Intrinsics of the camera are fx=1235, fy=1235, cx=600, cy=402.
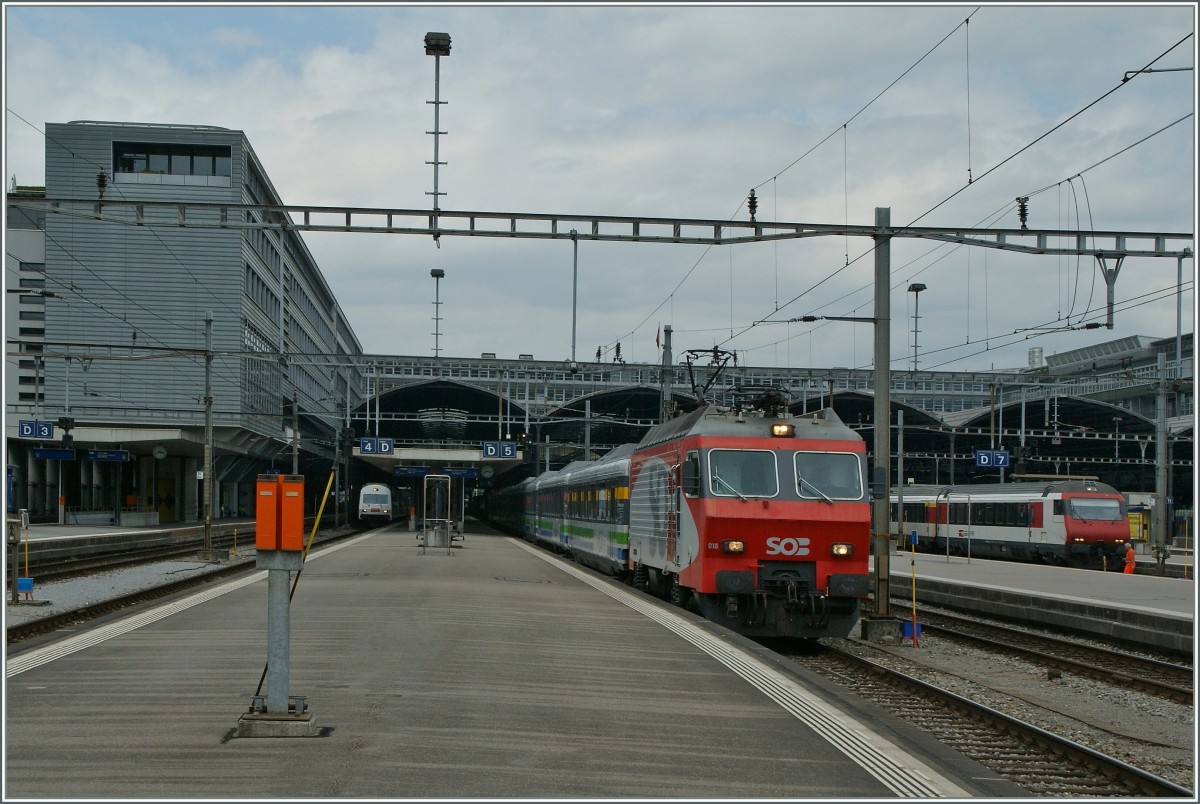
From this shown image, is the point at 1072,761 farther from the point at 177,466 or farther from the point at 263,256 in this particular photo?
the point at 263,256

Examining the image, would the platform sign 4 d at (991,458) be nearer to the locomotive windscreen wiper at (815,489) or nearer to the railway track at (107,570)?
the railway track at (107,570)

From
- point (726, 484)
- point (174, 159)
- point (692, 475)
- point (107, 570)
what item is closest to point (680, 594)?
point (692, 475)

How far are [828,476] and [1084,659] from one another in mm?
4906

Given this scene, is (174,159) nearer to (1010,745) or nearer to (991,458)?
(991,458)

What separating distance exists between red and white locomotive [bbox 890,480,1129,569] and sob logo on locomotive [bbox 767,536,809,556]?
90.7ft

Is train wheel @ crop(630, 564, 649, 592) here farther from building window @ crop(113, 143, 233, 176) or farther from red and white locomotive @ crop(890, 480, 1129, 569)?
building window @ crop(113, 143, 233, 176)

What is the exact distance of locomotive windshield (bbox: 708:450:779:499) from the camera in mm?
17312

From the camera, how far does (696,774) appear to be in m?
7.49

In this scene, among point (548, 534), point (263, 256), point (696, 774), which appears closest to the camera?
point (696, 774)

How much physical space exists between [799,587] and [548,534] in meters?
27.3

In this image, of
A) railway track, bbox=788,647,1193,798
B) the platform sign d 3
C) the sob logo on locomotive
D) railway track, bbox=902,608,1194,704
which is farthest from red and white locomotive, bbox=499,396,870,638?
the platform sign d 3

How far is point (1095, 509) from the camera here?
42.0 m

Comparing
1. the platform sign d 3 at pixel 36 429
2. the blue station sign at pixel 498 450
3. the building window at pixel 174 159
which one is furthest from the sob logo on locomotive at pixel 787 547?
the building window at pixel 174 159

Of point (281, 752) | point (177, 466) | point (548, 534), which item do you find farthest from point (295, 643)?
point (177, 466)
